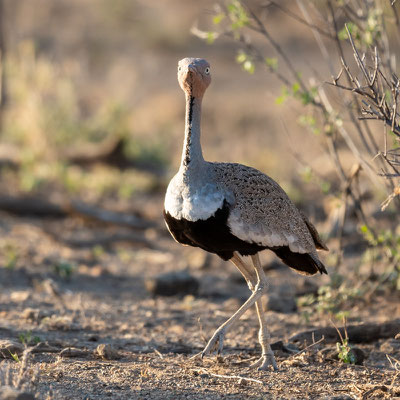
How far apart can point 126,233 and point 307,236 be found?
155 inches

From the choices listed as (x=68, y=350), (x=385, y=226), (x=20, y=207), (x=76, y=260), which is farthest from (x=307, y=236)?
(x=20, y=207)

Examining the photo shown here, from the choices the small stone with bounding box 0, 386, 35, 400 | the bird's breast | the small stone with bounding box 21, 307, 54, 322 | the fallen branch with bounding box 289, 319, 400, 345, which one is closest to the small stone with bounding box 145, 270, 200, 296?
the small stone with bounding box 21, 307, 54, 322

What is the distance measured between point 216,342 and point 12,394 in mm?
1405

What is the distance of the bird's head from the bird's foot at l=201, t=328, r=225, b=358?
134 cm

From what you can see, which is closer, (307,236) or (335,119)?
(307,236)

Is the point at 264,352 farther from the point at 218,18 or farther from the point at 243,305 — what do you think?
the point at 218,18

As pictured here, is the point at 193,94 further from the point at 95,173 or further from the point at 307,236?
the point at 95,173

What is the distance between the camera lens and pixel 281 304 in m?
5.63

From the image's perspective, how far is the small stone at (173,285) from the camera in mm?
6031

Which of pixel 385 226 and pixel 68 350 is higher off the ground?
pixel 385 226

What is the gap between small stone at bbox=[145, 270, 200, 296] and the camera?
603 centimetres

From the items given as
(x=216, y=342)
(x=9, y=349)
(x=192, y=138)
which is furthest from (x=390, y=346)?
(x=9, y=349)

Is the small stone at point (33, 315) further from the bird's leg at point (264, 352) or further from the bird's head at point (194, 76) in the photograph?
the bird's head at point (194, 76)

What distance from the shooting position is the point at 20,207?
313 inches
